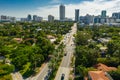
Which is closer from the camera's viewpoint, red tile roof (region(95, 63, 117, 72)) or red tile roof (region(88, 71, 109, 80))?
red tile roof (region(88, 71, 109, 80))

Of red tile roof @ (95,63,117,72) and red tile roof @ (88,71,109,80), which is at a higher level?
red tile roof @ (88,71,109,80)

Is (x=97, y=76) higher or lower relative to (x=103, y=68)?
higher

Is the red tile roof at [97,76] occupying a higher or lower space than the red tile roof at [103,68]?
higher

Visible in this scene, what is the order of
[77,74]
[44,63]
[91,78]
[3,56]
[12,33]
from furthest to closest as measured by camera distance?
[12,33] → [3,56] → [44,63] → [77,74] → [91,78]

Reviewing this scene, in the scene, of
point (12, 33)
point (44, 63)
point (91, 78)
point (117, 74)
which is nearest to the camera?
point (91, 78)

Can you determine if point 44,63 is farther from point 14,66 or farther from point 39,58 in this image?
point 14,66

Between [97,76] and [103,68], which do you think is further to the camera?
[103,68]

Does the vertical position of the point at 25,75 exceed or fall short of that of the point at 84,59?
it falls short

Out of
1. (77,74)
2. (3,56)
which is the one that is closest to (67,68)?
(77,74)

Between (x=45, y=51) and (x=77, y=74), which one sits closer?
(x=77, y=74)

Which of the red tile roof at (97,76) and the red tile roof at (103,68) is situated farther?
the red tile roof at (103,68)
